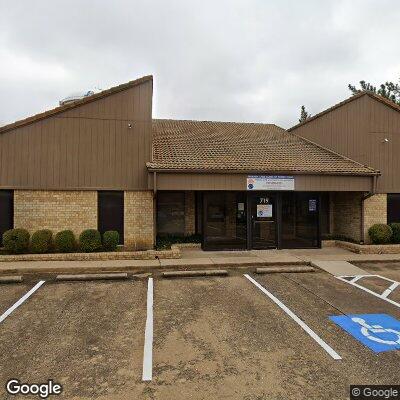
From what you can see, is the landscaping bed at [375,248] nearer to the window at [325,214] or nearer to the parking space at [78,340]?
the window at [325,214]

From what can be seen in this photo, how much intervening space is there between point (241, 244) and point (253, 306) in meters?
7.01

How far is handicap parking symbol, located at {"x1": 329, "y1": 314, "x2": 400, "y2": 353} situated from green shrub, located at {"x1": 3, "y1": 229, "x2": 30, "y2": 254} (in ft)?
33.5

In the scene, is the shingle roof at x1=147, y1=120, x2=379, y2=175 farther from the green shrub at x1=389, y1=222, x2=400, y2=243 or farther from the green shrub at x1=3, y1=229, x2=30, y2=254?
the green shrub at x1=3, y1=229, x2=30, y2=254

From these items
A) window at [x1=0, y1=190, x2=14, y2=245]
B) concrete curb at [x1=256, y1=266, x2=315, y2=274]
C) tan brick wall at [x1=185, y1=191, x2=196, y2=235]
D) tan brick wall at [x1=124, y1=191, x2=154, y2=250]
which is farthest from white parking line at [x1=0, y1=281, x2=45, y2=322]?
tan brick wall at [x1=185, y1=191, x2=196, y2=235]

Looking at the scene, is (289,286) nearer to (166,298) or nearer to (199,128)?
(166,298)

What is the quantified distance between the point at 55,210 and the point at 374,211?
1378cm

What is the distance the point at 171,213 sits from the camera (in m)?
15.6

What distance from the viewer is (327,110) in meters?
17.2

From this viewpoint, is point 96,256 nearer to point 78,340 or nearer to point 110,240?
point 110,240

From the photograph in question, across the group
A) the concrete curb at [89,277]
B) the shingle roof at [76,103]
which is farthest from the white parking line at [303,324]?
the shingle roof at [76,103]

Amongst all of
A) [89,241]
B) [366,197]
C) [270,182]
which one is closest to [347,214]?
[366,197]

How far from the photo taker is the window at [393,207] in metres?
15.3

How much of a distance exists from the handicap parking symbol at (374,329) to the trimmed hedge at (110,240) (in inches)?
322

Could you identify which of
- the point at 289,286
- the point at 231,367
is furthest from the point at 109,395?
the point at 289,286
